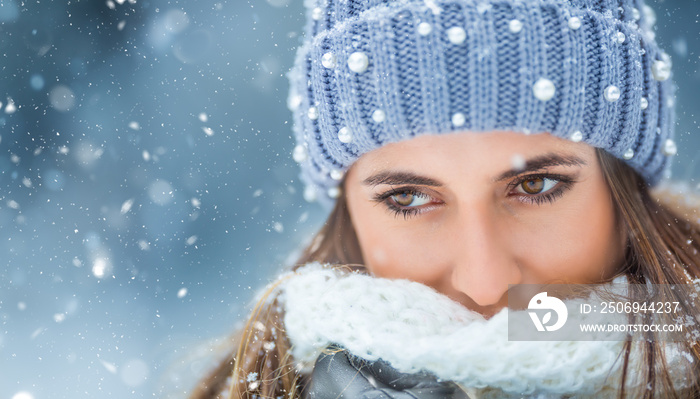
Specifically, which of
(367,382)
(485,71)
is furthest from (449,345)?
(485,71)

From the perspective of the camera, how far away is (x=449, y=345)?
76cm

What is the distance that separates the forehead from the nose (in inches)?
3.4

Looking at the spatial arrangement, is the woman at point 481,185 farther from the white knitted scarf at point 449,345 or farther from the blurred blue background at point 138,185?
the blurred blue background at point 138,185

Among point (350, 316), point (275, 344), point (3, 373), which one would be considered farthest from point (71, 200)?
point (350, 316)

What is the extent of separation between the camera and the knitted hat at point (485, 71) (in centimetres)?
78

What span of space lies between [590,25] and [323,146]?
0.51 meters

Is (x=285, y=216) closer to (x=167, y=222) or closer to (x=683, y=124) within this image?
(x=167, y=222)

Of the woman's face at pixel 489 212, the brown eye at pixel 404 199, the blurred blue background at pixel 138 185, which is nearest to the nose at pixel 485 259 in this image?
the woman's face at pixel 489 212

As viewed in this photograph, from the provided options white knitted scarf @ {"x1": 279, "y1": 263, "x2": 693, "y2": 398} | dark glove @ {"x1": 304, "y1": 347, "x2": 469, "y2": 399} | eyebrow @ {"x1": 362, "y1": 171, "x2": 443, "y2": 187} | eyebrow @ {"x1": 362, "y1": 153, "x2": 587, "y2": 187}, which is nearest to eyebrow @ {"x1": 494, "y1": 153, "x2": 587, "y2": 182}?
eyebrow @ {"x1": 362, "y1": 153, "x2": 587, "y2": 187}

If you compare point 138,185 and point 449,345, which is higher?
point 138,185

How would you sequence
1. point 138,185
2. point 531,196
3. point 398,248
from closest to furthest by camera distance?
point 531,196
point 398,248
point 138,185

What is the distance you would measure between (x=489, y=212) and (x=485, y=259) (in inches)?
3.1

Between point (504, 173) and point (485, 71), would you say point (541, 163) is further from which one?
point (485, 71)

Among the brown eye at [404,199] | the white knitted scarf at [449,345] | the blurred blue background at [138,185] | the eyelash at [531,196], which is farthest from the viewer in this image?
the blurred blue background at [138,185]
